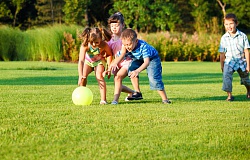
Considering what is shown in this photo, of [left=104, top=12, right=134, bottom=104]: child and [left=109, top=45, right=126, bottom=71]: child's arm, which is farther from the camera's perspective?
[left=104, top=12, right=134, bottom=104]: child

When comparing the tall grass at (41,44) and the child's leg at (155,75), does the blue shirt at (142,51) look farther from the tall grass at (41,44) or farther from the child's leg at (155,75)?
the tall grass at (41,44)

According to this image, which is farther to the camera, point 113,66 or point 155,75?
point 155,75

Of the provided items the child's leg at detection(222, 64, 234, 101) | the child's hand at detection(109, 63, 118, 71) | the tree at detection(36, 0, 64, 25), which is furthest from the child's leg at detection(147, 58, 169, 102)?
the tree at detection(36, 0, 64, 25)

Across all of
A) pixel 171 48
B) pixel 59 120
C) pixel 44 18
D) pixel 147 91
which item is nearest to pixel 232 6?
pixel 44 18

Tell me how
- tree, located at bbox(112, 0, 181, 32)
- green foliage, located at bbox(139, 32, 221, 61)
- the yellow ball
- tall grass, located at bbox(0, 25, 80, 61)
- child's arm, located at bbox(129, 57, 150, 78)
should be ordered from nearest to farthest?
the yellow ball, child's arm, located at bbox(129, 57, 150, 78), tall grass, located at bbox(0, 25, 80, 61), green foliage, located at bbox(139, 32, 221, 61), tree, located at bbox(112, 0, 181, 32)

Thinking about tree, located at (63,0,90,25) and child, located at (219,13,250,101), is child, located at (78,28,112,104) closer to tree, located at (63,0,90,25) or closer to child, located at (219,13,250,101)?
child, located at (219,13,250,101)

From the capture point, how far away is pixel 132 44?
8.13m

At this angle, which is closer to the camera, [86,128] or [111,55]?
[86,128]

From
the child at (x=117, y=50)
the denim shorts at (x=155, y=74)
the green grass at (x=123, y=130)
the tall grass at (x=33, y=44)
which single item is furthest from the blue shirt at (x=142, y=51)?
the tall grass at (x=33, y=44)

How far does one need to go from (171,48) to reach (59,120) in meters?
24.6

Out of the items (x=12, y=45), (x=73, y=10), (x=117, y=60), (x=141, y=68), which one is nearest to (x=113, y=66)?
(x=117, y=60)

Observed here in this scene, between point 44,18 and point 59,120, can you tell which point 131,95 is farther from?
point 44,18

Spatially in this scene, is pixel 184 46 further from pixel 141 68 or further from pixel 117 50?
pixel 141 68

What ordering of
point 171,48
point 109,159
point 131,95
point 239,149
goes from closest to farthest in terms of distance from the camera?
1. point 109,159
2. point 239,149
3. point 131,95
4. point 171,48
